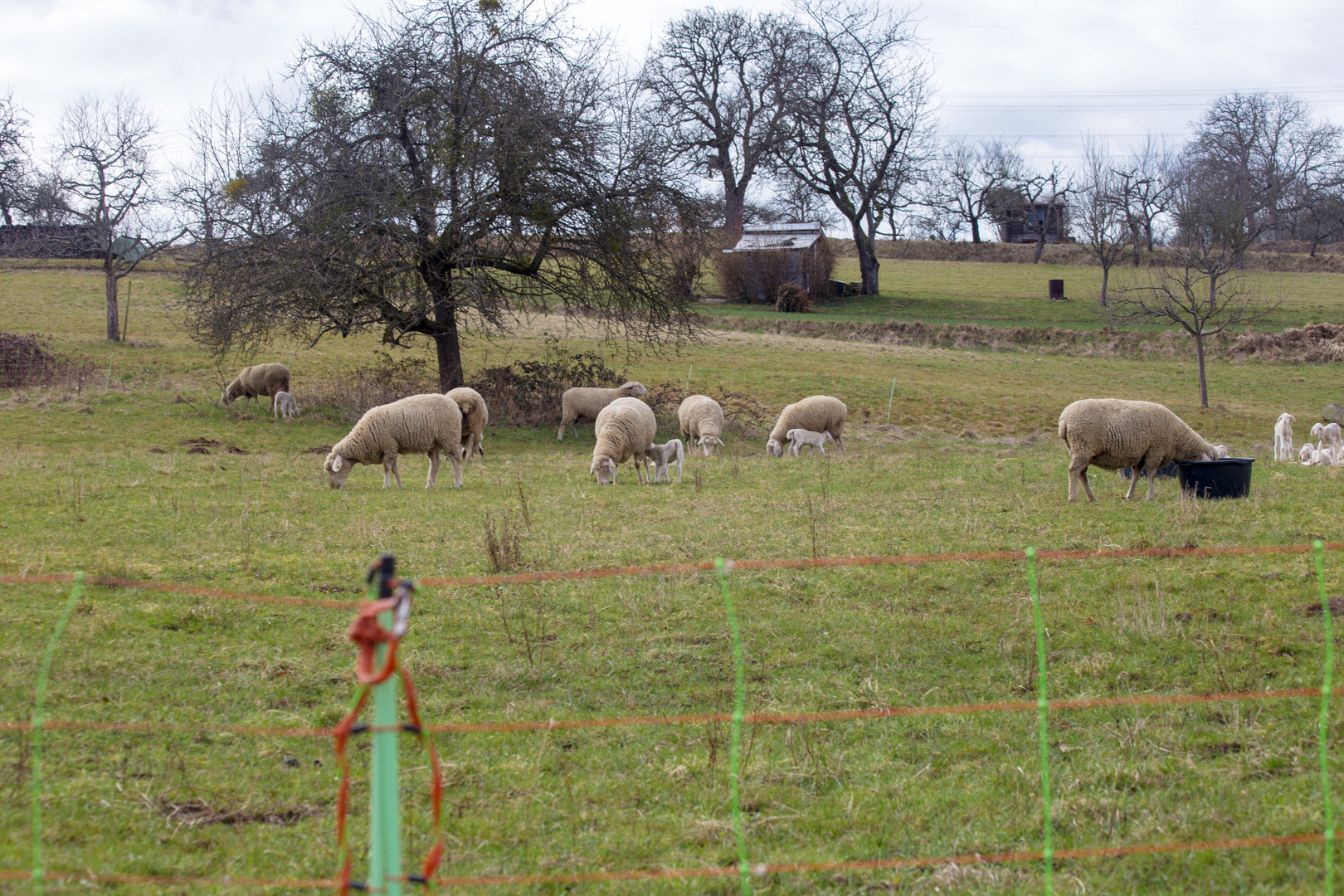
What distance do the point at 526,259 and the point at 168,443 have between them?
877cm

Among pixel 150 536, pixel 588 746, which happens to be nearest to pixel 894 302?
pixel 150 536

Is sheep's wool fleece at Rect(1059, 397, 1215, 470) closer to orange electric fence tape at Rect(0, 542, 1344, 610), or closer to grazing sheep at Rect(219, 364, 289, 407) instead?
orange electric fence tape at Rect(0, 542, 1344, 610)

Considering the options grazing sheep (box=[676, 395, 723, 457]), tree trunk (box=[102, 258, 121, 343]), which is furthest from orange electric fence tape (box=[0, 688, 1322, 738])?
tree trunk (box=[102, 258, 121, 343])

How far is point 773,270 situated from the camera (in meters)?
53.4

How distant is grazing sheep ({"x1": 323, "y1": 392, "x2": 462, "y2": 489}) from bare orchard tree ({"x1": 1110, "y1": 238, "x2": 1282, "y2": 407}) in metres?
21.2

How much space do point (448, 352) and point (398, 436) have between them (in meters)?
9.96

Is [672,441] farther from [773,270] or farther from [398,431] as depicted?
[773,270]

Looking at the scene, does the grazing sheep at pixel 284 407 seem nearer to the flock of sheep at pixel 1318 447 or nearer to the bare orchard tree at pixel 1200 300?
the flock of sheep at pixel 1318 447

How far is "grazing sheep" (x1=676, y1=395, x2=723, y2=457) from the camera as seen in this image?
20.2 meters

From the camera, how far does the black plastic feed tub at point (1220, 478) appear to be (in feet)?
38.6

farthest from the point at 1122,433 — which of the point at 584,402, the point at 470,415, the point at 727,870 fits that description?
the point at 584,402

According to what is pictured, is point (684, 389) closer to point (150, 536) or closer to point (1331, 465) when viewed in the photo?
point (1331, 465)

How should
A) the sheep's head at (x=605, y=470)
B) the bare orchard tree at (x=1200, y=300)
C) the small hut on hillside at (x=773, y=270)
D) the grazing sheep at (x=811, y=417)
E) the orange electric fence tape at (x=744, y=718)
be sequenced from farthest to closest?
the small hut on hillside at (x=773, y=270)
the bare orchard tree at (x=1200, y=300)
the grazing sheep at (x=811, y=417)
the sheep's head at (x=605, y=470)
the orange electric fence tape at (x=744, y=718)

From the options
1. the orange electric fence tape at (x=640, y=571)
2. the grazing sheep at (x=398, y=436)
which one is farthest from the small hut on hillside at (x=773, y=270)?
the orange electric fence tape at (x=640, y=571)
